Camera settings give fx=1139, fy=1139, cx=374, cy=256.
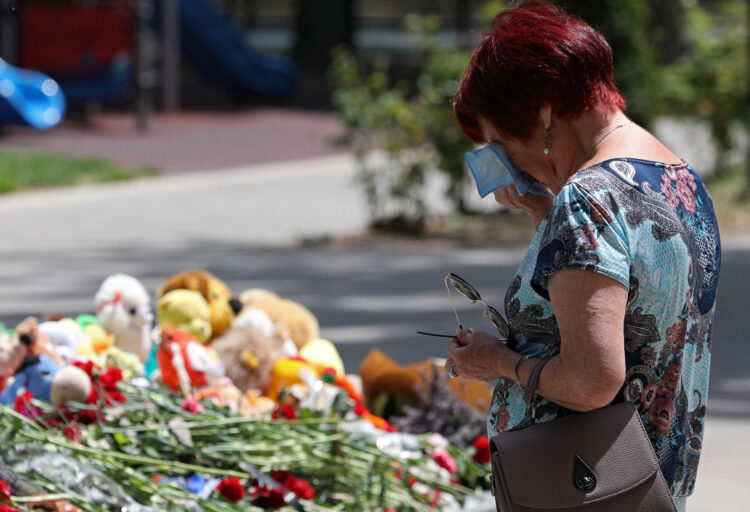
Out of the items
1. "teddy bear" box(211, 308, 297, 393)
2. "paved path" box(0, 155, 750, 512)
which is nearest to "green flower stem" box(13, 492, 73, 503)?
"teddy bear" box(211, 308, 297, 393)

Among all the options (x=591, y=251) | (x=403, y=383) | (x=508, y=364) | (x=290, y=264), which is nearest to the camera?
(x=591, y=251)

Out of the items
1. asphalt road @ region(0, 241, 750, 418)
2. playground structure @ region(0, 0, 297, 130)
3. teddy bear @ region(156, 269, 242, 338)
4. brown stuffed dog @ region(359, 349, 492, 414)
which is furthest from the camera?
playground structure @ region(0, 0, 297, 130)

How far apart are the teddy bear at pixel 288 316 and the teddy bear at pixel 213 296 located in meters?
0.10

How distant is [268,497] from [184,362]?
88 cm

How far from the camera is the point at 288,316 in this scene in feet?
15.4

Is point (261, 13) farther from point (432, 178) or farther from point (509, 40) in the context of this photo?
point (509, 40)

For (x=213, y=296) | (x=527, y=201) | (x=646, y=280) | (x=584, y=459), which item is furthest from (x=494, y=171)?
(x=213, y=296)

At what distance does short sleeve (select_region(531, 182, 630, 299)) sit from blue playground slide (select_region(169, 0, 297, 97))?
73.4 feet

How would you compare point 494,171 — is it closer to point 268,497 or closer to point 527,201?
point 527,201

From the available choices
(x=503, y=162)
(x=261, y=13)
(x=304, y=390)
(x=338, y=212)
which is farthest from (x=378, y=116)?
(x=261, y=13)

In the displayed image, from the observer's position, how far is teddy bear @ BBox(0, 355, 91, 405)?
134 inches

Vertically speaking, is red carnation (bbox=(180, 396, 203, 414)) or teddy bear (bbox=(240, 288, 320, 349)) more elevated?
red carnation (bbox=(180, 396, 203, 414))

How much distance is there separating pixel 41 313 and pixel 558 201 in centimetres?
555

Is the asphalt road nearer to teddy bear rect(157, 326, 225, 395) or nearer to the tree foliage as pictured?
the tree foliage
